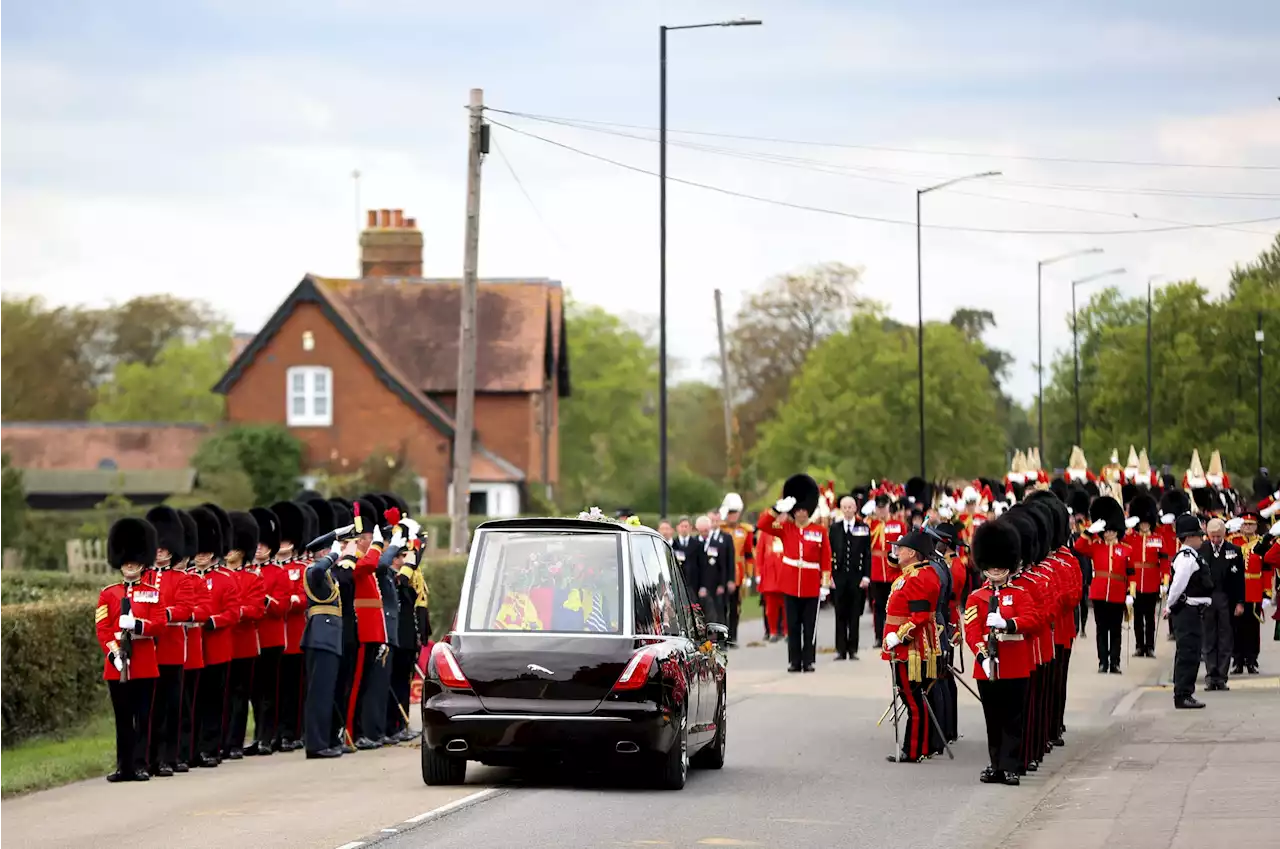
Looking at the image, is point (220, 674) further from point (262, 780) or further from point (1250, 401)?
point (1250, 401)

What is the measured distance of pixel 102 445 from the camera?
79.5m

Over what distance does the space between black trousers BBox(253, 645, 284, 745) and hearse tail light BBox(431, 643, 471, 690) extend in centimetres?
361

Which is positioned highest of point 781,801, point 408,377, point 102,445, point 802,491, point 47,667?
point 408,377

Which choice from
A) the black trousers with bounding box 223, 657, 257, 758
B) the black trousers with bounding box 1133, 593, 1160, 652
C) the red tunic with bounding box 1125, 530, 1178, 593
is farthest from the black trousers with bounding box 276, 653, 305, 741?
the black trousers with bounding box 1133, 593, 1160, 652

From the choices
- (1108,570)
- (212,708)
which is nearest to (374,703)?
(212,708)

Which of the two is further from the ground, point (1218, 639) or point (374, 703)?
point (1218, 639)

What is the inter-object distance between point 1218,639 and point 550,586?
11.0 m

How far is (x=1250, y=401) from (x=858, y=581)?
260 ft

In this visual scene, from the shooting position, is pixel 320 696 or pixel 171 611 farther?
pixel 320 696

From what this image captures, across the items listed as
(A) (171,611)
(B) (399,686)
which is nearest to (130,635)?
(A) (171,611)

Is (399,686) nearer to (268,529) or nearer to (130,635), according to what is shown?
(268,529)

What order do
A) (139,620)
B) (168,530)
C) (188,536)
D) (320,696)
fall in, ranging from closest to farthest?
(139,620) → (168,530) → (188,536) → (320,696)

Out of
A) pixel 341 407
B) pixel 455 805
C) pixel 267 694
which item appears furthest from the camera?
pixel 341 407

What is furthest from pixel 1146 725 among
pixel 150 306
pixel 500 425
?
pixel 150 306
